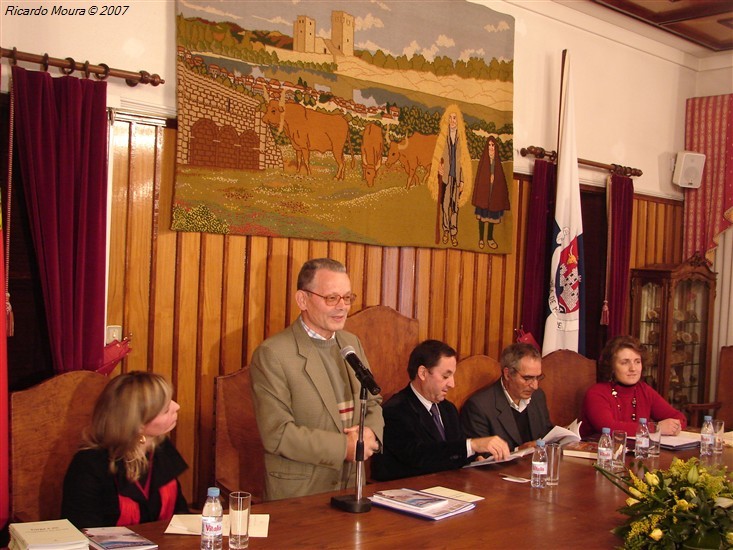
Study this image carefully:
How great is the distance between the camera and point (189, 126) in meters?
4.52

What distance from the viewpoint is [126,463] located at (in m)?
3.17

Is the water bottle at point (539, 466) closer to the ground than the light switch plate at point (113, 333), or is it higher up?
closer to the ground

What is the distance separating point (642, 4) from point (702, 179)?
196 centimetres

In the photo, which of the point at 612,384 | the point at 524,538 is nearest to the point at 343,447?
the point at 524,538

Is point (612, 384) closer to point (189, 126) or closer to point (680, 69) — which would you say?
point (189, 126)

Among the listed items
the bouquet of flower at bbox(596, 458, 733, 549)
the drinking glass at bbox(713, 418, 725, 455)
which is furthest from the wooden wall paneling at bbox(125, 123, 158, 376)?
the drinking glass at bbox(713, 418, 725, 455)

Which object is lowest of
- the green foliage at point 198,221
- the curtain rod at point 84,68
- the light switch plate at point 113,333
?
the light switch plate at point 113,333

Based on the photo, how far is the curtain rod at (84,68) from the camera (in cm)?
395

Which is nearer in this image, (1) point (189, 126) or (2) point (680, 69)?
(1) point (189, 126)

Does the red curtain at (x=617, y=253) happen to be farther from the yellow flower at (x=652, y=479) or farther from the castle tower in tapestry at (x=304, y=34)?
the yellow flower at (x=652, y=479)

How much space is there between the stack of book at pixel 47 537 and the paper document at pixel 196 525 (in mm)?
348

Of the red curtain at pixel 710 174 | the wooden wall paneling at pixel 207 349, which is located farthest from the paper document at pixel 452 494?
the red curtain at pixel 710 174

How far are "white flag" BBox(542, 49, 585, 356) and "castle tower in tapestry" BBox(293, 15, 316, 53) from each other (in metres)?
2.33

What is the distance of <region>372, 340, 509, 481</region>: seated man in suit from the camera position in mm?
3973
